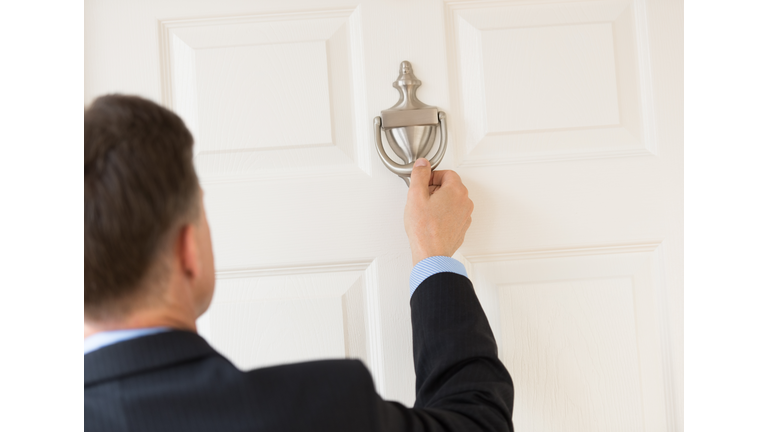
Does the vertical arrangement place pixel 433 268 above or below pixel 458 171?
below

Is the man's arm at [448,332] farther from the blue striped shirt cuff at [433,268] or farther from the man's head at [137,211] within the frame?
the man's head at [137,211]

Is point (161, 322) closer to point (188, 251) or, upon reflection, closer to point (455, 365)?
point (188, 251)

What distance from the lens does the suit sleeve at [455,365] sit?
58 centimetres

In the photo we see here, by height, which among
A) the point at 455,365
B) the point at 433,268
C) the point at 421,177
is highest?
the point at 421,177

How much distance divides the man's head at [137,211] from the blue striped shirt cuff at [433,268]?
0.99 feet

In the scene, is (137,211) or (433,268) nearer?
(137,211)

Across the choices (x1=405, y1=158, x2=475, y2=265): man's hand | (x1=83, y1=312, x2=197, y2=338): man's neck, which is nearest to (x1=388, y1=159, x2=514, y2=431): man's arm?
(x1=405, y1=158, x2=475, y2=265): man's hand

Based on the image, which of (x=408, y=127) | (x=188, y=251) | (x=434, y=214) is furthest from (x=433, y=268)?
(x=188, y=251)

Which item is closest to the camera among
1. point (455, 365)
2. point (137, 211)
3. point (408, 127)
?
point (137, 211)

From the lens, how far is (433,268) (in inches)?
27.3

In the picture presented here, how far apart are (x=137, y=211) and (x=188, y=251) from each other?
0.07 metres

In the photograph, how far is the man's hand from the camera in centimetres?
71

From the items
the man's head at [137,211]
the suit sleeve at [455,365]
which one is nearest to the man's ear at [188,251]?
the man's head at [137,211]
